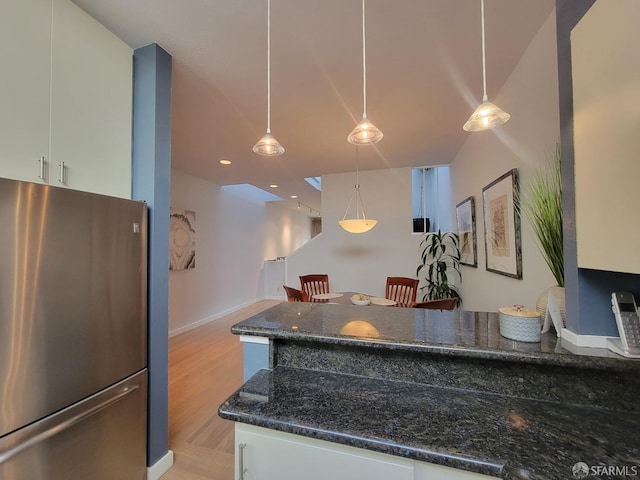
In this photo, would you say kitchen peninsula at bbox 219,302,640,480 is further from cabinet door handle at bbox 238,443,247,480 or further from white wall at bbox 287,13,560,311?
white wall at bbox 287,13,560,311

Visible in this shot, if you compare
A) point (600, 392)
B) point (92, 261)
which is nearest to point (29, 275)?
point (92, 261)

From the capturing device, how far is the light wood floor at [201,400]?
1658mm

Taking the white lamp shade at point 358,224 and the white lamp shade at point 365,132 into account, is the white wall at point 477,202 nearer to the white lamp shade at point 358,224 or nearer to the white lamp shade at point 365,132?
the white lamp shade at point 365,132

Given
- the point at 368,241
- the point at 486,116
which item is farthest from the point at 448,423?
the point at 368,241

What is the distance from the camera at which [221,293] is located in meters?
5.11

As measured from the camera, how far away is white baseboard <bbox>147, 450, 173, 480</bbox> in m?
1.54

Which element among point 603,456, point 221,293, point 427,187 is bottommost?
point 221,293

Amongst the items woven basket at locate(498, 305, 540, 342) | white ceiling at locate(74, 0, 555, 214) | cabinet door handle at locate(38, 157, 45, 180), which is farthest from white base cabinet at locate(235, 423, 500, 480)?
white ceiling at locate(74, 0, 555, 214)

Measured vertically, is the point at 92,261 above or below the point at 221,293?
above

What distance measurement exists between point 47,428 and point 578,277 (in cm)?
213

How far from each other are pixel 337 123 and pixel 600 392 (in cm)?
252

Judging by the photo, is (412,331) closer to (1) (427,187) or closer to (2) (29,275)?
(2) (29,275)

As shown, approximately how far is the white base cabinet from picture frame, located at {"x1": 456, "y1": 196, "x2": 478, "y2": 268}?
269cm

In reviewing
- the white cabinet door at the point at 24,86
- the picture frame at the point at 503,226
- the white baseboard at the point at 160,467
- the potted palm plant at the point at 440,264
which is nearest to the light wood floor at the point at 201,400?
the white baseboard at the point at 160,467
